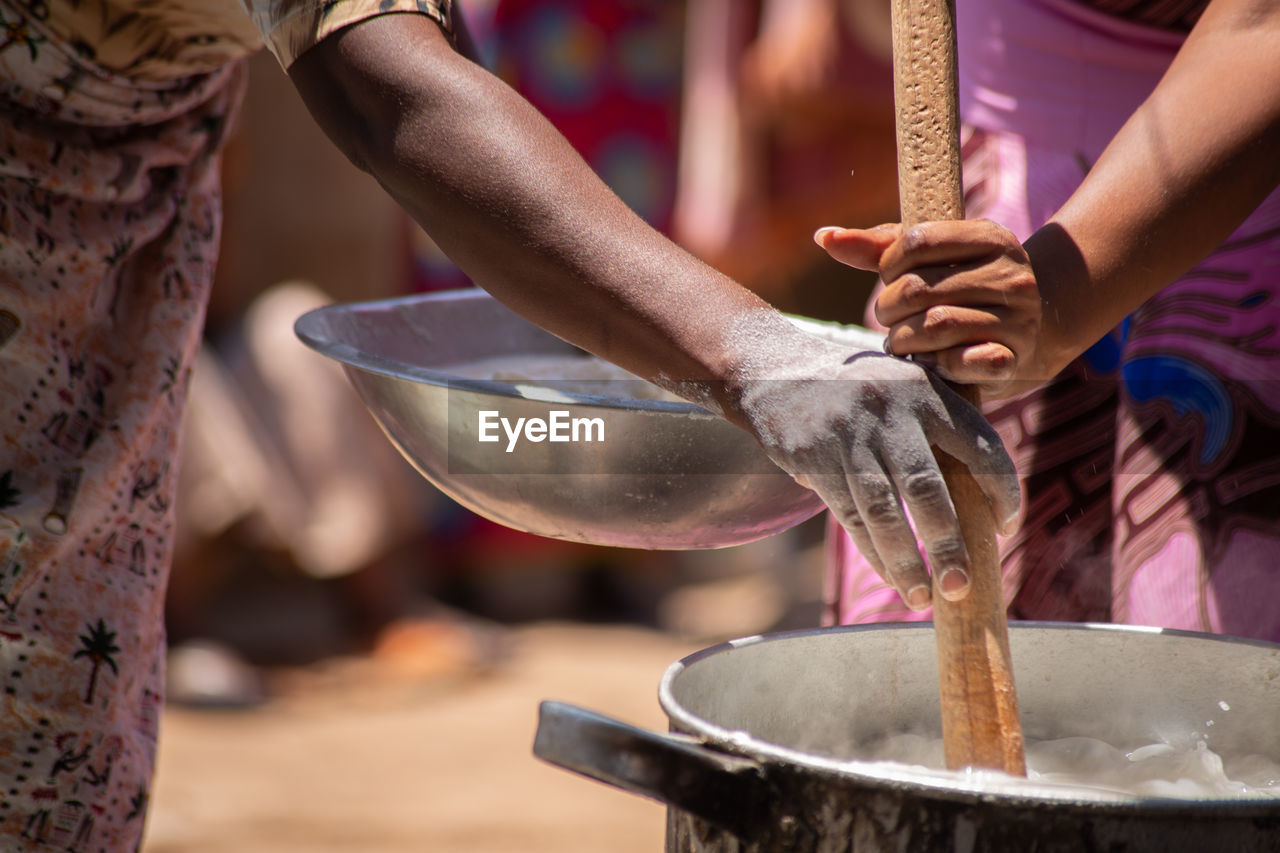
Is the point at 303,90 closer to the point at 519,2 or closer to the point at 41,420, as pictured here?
the point at 41,420

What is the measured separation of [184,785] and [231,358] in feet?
5.03

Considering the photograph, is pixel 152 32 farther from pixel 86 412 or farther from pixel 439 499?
pixel 439 499

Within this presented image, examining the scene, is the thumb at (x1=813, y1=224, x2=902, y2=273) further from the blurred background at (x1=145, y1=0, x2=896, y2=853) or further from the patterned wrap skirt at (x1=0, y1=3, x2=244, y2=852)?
the blurred background at (x1=145, y1=0, x2=896, y2=853)

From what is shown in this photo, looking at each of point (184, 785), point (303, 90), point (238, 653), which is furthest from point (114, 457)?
point (238, 653)

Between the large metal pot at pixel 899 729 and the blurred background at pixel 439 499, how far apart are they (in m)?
2.01

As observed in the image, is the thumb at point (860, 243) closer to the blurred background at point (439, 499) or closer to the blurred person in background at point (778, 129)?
the blurred background at point (439, 499)

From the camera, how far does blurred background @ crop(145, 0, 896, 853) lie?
352 centimetres

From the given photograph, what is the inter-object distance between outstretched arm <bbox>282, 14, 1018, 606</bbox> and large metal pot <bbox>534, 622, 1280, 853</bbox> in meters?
0.17

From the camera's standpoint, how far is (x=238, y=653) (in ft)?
13.8

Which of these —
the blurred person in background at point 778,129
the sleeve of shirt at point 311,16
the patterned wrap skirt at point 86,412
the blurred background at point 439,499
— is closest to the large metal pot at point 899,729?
the sleeve of shirt at point 311,16

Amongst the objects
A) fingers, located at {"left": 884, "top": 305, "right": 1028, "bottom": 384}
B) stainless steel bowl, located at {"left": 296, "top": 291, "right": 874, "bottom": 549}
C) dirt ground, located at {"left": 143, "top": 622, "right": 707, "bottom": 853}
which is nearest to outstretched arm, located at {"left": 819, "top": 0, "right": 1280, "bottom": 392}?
fingers, located at {"left": 884, "top": 305, "right": 1028, "bottom": 384}

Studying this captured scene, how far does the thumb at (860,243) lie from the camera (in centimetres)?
110

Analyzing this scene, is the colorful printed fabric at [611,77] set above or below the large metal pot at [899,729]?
above

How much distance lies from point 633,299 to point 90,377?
689 millimetres
